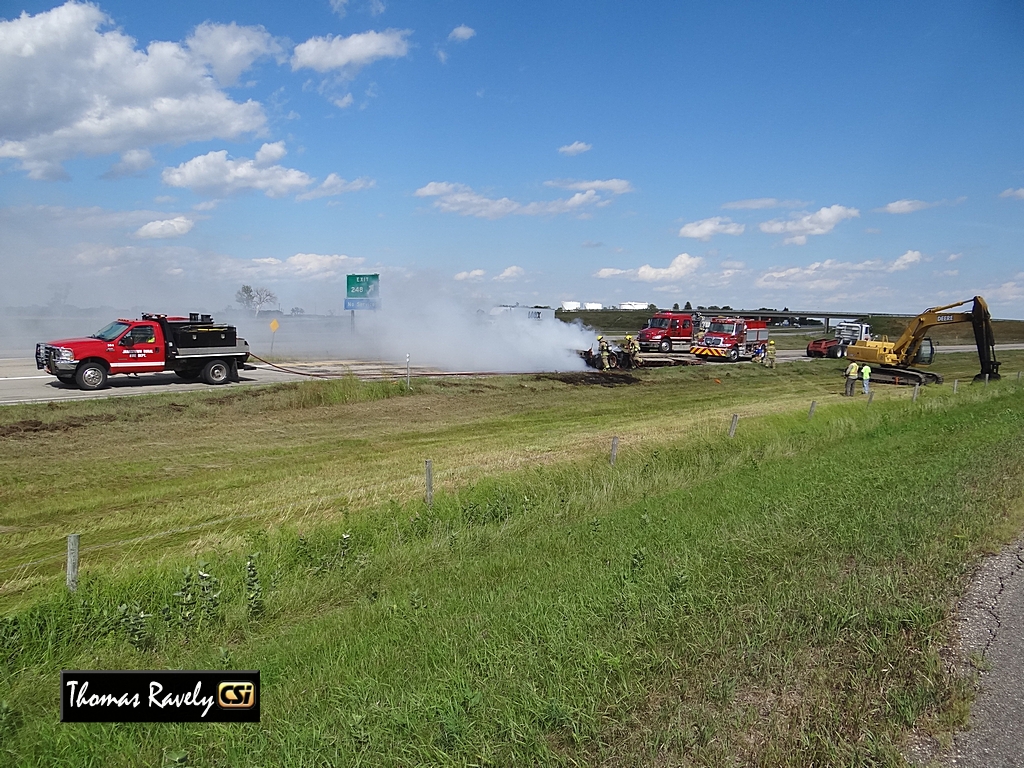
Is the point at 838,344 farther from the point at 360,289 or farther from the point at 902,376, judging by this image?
the point at 360,289

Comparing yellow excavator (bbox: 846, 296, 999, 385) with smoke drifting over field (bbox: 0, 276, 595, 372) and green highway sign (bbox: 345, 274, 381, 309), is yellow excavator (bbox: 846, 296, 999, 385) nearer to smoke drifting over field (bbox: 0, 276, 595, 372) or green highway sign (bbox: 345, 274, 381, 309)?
smoke drifting over field (bbox: 0, 276, 595, 372)

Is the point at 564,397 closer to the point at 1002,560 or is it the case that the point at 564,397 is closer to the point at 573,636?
the point at 1002,560

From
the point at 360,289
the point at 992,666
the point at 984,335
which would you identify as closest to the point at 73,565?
the point at 992,666

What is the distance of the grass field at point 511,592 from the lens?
4492 millimetres

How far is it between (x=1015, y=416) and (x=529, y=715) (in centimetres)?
2167

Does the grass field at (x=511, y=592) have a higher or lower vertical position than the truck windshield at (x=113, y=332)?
lower

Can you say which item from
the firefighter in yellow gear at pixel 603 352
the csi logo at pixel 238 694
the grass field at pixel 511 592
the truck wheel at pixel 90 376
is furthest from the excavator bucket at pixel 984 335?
the truck wheel at pixel 90 376

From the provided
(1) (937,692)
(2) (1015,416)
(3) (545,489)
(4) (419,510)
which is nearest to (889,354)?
(2) (1015,416)

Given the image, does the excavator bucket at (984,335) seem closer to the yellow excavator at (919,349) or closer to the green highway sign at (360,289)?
the yellow excavator at (919,349)

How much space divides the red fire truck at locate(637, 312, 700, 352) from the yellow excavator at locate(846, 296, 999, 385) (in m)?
13.0

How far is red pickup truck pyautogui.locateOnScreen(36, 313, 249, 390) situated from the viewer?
2487cm

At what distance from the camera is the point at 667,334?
4750 cm

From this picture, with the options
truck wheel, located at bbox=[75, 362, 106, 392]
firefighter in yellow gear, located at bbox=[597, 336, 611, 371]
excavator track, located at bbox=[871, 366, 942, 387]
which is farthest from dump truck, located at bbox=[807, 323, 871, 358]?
truck wheel, located at bbox=[75, 362, 106, 392]

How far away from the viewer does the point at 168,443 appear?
656 inches
